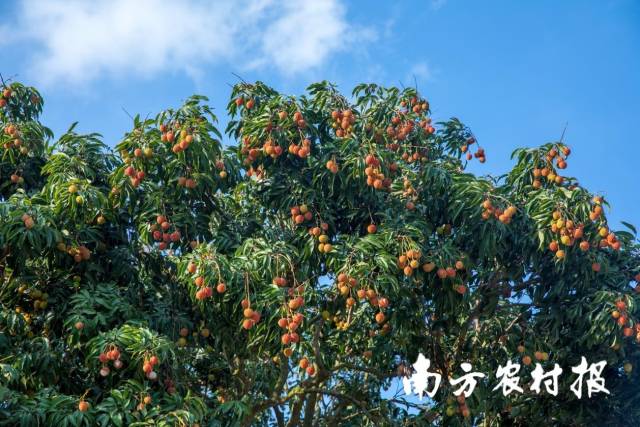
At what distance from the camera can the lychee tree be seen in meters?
5.72

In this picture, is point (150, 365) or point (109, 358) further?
point (109, 358)

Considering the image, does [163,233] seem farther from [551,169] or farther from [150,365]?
[551,169]

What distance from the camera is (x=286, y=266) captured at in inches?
239

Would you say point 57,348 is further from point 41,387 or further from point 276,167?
point 276,167

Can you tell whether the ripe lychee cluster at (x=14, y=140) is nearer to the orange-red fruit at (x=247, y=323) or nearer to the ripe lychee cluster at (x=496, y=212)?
the orange-red fruit at (x=247, y=323)

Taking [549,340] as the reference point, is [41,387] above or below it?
below

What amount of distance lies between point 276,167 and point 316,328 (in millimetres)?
1089

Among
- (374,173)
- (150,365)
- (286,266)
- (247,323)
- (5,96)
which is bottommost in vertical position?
(150,365)

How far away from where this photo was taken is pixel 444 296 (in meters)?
6.24

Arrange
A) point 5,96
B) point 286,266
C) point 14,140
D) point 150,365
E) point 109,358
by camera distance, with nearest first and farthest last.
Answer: point 150,365, point 109,358, point 286,266, point 14,140, point 5,96

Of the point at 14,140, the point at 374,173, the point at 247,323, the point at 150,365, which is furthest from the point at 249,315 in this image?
the point at 14,140

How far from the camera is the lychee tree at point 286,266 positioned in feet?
18.8

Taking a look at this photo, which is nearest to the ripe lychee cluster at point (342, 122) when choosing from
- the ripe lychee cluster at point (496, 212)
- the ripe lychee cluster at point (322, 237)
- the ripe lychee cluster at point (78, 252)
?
the ripe lychee cluster at point (322, 237)

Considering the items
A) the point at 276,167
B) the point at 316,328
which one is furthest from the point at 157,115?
the point at 316,328
